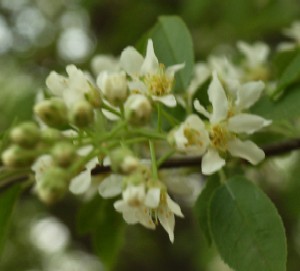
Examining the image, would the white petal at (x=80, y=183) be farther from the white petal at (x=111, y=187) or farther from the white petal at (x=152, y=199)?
the white petal at (x=152, y=199)

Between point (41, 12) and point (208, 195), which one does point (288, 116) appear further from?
point (41, 12)

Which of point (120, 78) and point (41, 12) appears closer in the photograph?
point (120, 78)

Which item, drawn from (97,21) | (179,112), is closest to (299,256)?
(97,21)

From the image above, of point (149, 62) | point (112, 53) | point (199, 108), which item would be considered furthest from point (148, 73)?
point (112, 53)

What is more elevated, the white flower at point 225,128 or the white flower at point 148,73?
the white flower at point 148,73

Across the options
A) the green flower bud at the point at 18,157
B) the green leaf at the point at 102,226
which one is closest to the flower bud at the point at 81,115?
the green flower bud at the point at 18,157

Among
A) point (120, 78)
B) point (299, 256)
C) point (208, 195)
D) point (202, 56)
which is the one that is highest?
point (120, 78)
